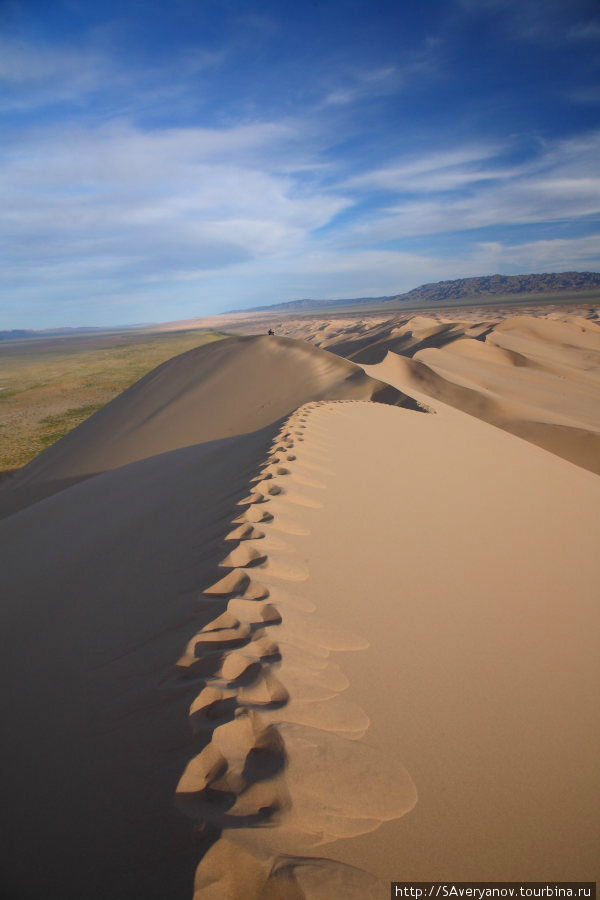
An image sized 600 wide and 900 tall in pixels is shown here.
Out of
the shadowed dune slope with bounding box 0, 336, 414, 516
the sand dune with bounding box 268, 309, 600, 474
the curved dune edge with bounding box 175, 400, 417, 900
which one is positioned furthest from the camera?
the shadowed dune slope with bounding box 0, 336, 414, 516

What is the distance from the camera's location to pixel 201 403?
Result: 12219mm

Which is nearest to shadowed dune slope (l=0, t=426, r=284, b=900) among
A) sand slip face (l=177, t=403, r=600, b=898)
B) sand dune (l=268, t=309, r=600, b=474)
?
sand slip face (l=177, t=403, r=600, b=898)

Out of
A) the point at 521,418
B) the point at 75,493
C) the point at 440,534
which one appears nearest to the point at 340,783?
the point at 440,534

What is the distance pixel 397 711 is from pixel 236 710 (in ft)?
1.90

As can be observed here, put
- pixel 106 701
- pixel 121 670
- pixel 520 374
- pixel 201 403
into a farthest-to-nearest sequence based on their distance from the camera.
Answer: pixel 520 374, pixel 201 403, pixel 121 670, pixel 106 701

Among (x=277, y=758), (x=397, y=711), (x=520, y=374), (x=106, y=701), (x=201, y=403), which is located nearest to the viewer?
(x=277, y=758)

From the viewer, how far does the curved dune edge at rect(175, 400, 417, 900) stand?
1.08 meters

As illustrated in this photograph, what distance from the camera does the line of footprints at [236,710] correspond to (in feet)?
3.98

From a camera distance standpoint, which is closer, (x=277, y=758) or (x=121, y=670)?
(x=277, y=758)

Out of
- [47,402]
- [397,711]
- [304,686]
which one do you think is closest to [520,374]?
[397,711]

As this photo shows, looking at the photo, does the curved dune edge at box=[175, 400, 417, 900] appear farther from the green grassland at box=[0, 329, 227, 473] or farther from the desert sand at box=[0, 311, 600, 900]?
the green grassland at box=[0, 329, 227, 473]

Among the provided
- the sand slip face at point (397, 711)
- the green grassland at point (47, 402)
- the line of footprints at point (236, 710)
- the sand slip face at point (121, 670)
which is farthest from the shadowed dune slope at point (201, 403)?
the line of footprints at point (236, 710)

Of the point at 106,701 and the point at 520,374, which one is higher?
the point at 520,374

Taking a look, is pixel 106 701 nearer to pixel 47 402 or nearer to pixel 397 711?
pixel 397 711
